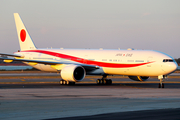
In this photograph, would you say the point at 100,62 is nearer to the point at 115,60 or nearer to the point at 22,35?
the point at 115,60

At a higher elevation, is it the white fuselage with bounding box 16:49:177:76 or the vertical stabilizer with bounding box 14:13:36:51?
the vertical stabilizer with bounding box 14:13:36:51

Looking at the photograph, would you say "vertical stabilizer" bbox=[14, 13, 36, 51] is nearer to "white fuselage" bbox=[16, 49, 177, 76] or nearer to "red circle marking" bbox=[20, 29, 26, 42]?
"red circle marking" bbox=[20, 29, 26, 42]

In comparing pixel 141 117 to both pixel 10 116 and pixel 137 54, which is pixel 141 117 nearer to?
pixel 10 116

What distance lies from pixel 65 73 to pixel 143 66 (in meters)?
8.23

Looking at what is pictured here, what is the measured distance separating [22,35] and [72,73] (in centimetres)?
1260

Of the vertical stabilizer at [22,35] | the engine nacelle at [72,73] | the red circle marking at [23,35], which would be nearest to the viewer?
the engine nacelle at [72,73]

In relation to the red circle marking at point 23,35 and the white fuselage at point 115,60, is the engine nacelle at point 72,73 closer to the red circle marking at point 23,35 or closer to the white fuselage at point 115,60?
the white fuselage at point 115,60

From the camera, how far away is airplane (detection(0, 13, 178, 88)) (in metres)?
31.8

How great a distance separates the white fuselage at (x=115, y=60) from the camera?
104ft

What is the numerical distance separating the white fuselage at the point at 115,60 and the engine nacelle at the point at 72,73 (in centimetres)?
177

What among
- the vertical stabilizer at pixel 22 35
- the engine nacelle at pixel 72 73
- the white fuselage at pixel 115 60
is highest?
the vertical stabilizer at pixel 22 35

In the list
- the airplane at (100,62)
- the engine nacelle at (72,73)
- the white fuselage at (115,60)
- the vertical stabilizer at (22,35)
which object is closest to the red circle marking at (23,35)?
the vertical stabilizer at (22,35)

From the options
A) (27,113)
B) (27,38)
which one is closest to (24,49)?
(27,38)

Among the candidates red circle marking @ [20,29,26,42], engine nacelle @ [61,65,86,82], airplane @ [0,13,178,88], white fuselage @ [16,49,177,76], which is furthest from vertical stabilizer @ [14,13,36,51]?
engine nacelle @ [61,65,86,82]
